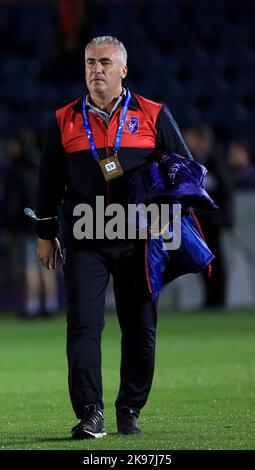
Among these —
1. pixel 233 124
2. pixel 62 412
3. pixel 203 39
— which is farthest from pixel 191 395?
pixel 203 39

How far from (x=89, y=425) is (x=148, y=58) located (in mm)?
15822

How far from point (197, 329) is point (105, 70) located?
829 cm

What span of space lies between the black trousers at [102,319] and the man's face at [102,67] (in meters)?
0.83

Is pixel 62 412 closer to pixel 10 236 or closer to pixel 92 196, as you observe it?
pixel 92 196

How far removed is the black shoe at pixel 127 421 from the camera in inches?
274

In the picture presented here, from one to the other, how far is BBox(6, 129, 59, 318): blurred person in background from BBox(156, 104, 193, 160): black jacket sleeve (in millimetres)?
9651

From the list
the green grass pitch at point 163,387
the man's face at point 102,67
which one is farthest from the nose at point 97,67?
the green grass pitch at point 163,387

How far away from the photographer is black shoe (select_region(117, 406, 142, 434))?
6.96 meters

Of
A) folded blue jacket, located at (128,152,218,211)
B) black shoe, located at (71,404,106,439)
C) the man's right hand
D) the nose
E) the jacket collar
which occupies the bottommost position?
black shoe, located at (71,404,106,439)

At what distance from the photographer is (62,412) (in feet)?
26.9

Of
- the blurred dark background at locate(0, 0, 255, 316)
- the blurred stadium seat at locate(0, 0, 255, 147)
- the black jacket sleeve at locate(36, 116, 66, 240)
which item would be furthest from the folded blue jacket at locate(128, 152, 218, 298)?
the blurred stadium seat at locate(0, 0, 255, 147)

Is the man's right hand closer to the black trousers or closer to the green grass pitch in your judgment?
the black trousers

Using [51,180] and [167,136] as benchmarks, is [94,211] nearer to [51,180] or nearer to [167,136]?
[51,180]

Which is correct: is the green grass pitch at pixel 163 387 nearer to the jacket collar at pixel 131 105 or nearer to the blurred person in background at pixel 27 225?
the blurred person in background at pixel 27 225
